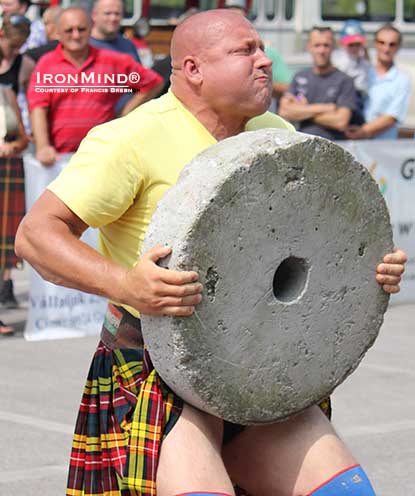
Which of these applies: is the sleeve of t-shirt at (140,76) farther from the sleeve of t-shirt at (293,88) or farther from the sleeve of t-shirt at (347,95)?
the sleeve of t-shirt at (293,88)

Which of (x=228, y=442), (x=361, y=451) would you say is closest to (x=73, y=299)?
(x=361, y=451)

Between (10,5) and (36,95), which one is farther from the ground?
(36,95)

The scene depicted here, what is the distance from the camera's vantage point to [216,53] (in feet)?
9.77

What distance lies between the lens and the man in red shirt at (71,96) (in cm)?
716

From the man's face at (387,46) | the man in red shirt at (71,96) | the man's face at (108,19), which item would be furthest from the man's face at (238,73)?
the man's face at (387,46)

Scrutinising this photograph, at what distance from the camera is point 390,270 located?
3.05 meters

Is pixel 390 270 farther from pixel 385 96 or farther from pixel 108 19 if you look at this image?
pixel 385 96

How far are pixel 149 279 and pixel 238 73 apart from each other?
22.5 inches

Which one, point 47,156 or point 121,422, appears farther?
point 47,156

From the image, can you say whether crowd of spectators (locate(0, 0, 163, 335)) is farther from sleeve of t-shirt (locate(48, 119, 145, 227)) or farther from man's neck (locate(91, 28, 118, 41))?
sleeve of t-shirt (locate(48, 119, 145, 227))

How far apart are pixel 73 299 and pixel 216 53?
4.92 m

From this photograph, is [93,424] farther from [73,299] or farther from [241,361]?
[73,299]

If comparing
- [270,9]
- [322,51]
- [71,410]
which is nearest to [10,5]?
[322,51]

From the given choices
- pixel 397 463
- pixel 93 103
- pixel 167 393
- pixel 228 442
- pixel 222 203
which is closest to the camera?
pixel 222 203
